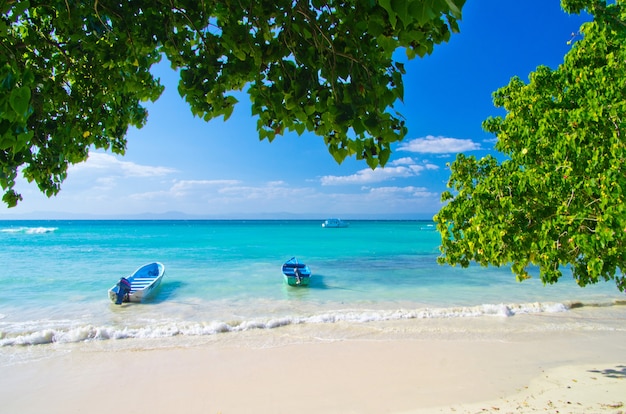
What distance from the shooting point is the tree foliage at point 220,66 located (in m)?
1.84

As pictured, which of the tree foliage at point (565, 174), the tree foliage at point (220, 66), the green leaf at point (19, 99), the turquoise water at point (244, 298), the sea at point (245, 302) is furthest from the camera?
the turquoise water at point (244, 298)

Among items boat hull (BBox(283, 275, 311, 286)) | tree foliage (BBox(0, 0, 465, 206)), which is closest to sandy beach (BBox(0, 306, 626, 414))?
tree foliage (BBox(0, 0, 465, 206))

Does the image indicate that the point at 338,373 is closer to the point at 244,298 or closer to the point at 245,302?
the point at 245,302

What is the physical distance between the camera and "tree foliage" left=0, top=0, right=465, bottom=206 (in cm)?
184

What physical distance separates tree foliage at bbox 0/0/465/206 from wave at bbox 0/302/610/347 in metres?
8.04

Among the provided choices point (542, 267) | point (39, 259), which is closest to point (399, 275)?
point (542, 267)

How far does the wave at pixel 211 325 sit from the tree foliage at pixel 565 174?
697 cm

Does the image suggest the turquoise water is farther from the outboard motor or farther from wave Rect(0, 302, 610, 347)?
the outboard motor

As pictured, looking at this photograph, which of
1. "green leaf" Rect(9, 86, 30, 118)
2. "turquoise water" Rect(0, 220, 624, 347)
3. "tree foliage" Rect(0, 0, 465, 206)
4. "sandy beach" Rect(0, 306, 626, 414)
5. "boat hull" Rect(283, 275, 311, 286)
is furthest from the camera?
"boat hull" Rect(283, 275, 311, 286)

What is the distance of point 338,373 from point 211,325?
4.91 meters

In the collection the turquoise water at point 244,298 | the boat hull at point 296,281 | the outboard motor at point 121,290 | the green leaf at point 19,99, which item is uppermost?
the green leaf at point 19,99

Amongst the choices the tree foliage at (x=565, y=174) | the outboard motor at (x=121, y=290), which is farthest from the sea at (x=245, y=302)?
the tree foliage at (x=565, y=174)

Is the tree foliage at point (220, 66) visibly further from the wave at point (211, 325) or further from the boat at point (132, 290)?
the boat at point (132, 290)

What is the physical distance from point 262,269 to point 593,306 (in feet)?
56.3
